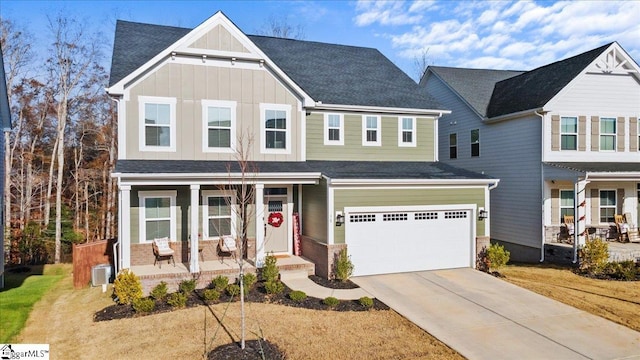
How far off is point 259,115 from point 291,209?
3.42m

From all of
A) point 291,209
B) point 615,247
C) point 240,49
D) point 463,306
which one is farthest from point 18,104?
point 615,247

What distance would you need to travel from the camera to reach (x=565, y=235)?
54.4 ft

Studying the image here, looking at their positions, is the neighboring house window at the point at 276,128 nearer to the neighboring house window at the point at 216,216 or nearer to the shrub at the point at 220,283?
the neighboring house window at the point at 216,216

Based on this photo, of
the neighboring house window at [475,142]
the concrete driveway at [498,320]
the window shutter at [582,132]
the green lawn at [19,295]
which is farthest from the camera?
the neighboring house window at [475,142]

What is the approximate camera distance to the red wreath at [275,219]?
14.5 m

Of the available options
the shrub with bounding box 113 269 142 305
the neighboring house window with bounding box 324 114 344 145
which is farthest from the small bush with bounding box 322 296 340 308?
the neighboring house window with bounding box 324 114 344 145

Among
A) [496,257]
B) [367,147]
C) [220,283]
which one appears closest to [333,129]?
[367,147]

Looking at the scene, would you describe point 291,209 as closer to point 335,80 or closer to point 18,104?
point 335,80

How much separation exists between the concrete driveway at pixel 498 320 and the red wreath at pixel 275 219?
351cm

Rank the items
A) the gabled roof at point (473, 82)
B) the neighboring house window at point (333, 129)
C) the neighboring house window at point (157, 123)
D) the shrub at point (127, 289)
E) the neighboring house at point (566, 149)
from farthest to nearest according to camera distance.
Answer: the gabled roof at point (473, 82)
the neighboring house at point (566, 149)
the neighboring house window at point (333, 129)
the neighboring house window at point (157, 123)
the shrub at point (127, 289)

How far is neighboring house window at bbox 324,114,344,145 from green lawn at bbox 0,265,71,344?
10.2 metres

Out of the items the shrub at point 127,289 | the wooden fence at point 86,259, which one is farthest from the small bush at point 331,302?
the wooden fence at point 86,259

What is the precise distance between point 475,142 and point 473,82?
3464mm

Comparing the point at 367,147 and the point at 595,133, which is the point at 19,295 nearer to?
the point at 367,147
